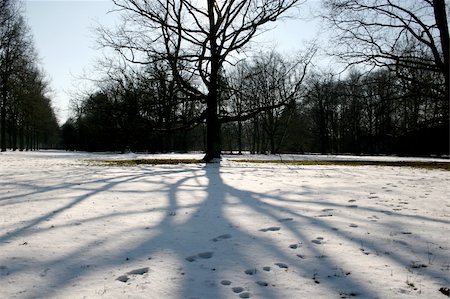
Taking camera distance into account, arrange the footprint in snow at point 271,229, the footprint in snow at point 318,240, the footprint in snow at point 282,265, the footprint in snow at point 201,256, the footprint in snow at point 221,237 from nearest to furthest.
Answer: the footprint in snow at point 282,265
the footprint in snow at point 201,256
the footprint in snow at point 318,240
the footprint in snow at point 221,237
the footprint in snow at point 271,229

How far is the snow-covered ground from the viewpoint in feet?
12.2

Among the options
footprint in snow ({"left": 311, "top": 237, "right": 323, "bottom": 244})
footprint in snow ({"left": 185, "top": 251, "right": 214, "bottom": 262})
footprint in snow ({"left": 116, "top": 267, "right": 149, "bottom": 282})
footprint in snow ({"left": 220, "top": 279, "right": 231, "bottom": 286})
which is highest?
footprint in snow ({"left": 311, "top": 237, "right": 323, "bottom": 244})

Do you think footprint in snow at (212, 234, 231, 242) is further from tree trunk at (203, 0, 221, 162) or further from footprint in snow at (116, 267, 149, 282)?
tree trunk at (203, 0, 221, 162)

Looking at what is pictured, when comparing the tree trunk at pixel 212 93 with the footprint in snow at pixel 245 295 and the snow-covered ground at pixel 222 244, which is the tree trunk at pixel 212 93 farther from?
the footprint in snow at pixel 245 295

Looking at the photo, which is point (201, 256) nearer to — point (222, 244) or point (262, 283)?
point (222, 244)

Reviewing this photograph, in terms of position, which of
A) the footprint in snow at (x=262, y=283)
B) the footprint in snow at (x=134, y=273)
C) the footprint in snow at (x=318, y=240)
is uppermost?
the footprint in snow at (x=318, y=240)

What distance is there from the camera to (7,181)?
9.76 meters

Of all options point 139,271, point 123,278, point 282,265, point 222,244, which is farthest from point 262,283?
point 123,278

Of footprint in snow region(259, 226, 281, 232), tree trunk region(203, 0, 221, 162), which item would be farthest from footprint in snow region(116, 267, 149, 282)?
tree trunk region(203, 0, 221, 162)

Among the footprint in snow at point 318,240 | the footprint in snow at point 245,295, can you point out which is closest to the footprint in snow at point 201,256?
the footprint in snow at point 245,295

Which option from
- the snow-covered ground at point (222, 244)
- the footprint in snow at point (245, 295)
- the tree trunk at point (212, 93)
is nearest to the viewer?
the footprint in snow at point (245, 295)

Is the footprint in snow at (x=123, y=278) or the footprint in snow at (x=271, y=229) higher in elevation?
the footprint in snow at (x=271, y=229)

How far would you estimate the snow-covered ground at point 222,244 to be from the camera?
372 centimetres

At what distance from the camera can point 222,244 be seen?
4.95 meters
